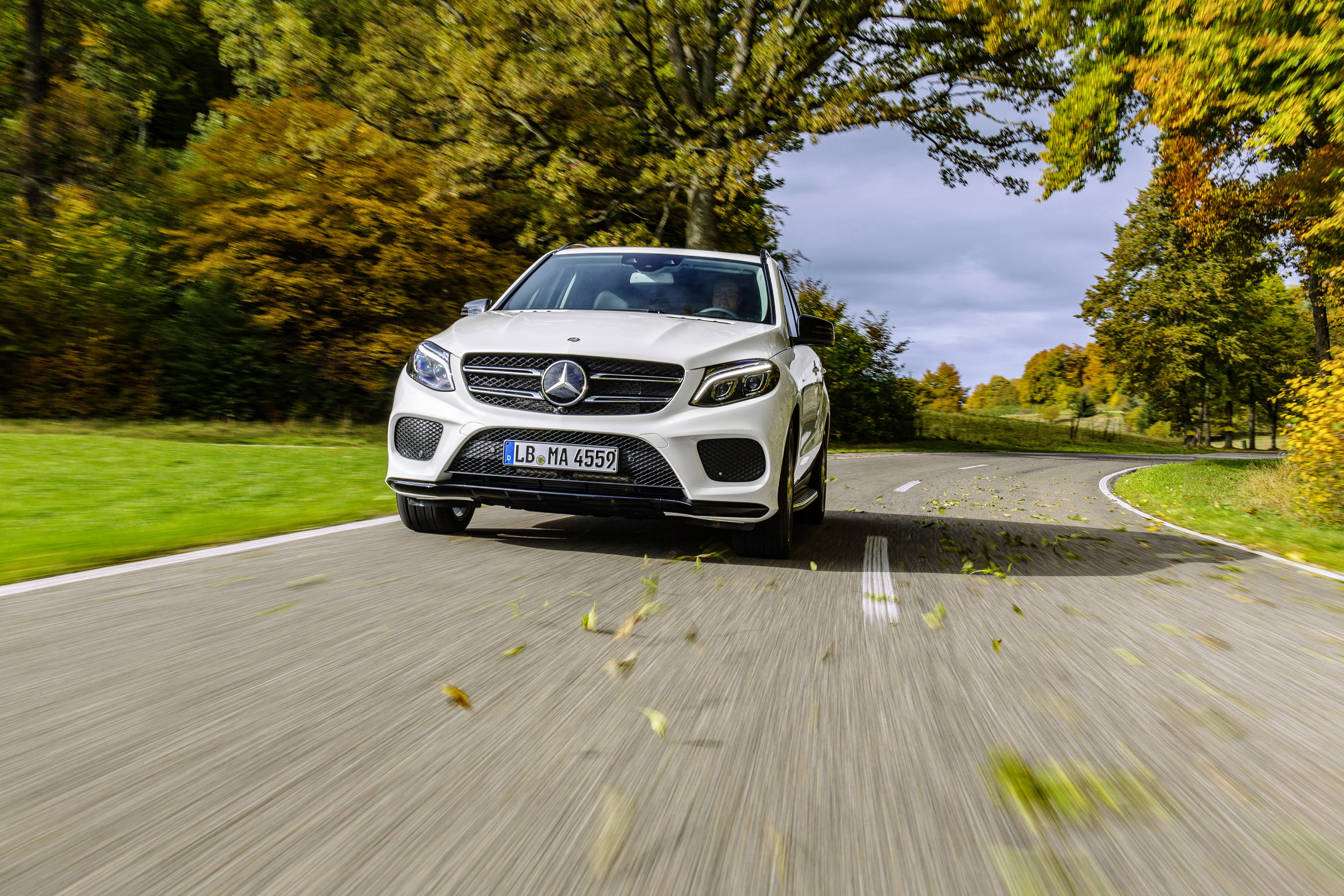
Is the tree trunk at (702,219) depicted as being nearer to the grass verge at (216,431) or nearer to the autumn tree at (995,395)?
the grass verge at (216,431)

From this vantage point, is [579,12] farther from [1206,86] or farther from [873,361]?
[873,361]

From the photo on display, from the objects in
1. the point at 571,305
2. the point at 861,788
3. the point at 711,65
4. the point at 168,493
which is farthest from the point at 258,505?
the point at 711,65

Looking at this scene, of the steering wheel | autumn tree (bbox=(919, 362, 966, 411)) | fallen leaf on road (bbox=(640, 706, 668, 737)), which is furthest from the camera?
autumn tree (bbox=(919, 362, 966, 411))

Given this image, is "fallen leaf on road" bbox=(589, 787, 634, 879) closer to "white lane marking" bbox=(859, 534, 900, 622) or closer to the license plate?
"white lane marking" bbox=(859, 534, 900, 622)

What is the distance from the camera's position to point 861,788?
7.89 feet

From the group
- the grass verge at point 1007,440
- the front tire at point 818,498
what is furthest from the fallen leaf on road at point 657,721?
the grass verge at point 1007,440

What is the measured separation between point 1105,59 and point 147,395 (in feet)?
58.1

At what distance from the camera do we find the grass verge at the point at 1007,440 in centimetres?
3844

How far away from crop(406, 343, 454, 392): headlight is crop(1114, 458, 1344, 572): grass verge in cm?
686

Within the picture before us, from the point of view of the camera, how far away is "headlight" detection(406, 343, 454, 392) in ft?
17.6

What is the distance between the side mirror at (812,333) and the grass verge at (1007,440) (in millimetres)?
22078

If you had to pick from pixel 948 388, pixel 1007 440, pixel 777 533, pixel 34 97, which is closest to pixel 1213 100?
pixel 777 533

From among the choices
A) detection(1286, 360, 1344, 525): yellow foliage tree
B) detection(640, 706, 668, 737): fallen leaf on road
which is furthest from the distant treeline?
detection(640, 706, 668, 737): fallen leaf on road

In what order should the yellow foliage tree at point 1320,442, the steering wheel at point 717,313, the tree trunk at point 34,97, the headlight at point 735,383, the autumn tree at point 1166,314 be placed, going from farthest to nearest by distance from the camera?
the autumn tree at point 1166,314
the tree trunk at point 34,97
the yellow foliage tree at point 1320,442
the steering wheel at point 717,313
the headlight at point 735,383
